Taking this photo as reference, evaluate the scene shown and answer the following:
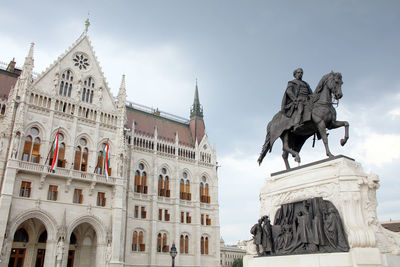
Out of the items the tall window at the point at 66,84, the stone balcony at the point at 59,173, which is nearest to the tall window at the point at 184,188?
the stone balcony at the point at 59,173

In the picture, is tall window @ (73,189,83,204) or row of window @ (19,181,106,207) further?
tall window @ (73,189,83,204)

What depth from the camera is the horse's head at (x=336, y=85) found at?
9.66 metres

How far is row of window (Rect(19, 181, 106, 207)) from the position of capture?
30.6 meters

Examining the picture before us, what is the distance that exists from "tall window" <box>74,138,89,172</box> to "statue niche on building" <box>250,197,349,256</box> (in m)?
28.5

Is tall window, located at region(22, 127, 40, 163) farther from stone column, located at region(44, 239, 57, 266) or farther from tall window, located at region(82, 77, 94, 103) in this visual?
stone column, located at region(44, 239, 57, 266)

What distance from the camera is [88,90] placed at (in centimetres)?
3806

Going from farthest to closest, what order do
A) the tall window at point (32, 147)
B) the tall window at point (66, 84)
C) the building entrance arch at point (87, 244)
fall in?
the tall window at point (66, 84) < the building entrance arch at point (87, 244) < the tall window at point (32, 147)

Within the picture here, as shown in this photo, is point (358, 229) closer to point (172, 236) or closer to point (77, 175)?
point (77, 175)

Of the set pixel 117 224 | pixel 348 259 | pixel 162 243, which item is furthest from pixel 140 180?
pixel 348 259

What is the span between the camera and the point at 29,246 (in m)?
31.8

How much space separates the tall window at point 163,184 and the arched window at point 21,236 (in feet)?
52.7

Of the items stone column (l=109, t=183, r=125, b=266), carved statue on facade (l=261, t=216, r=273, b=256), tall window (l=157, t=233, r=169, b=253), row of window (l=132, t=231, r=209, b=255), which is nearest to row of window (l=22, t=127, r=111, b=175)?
stone column (l=109, t=183, r=125, b=266)

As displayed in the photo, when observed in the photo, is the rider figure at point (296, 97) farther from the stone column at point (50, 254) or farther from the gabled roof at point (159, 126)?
the gabled roof at point (159, 126)

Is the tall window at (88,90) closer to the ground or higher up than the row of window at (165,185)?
higher up
